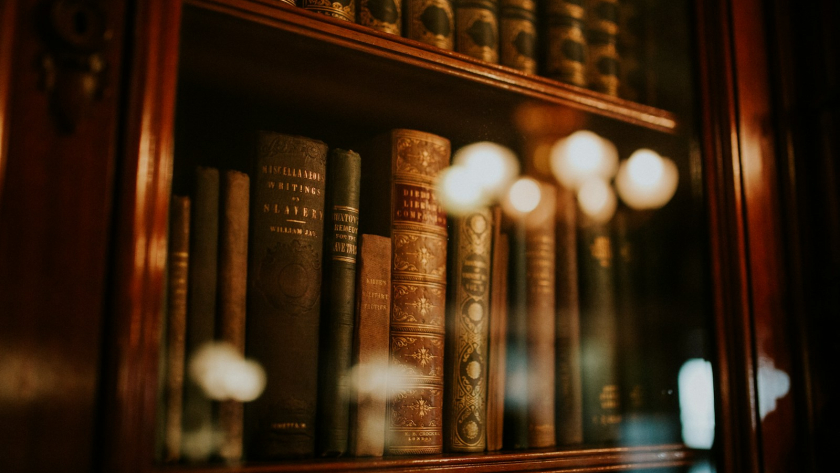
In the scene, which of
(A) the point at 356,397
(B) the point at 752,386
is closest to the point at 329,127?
(A) the point at 356,397

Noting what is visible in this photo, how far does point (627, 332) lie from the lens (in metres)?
0.87

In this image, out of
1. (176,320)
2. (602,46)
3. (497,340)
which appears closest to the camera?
(176,320)

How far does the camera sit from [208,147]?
61 centimetres

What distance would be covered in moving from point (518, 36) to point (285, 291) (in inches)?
17.1

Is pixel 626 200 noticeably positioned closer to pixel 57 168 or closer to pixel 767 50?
pixel 767 50

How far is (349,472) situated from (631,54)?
2.17 feet

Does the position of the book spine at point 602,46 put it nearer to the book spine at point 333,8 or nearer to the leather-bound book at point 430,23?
the leather-bound book at point 430,23

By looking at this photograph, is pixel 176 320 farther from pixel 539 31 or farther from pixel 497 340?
pixel 539 31

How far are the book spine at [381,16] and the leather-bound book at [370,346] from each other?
23 centimetres

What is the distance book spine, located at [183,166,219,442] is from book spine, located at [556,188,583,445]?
43 centimetres

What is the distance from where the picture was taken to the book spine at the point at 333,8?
68 centimetres

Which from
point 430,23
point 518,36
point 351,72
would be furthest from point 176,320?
point 518,36

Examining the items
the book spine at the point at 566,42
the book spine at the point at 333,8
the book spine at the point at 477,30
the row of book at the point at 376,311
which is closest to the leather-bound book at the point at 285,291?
the row of book at the point at 376,311

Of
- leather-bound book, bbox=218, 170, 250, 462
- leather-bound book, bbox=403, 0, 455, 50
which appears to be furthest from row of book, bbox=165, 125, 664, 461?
leather-bound book, bbox=403, 0, 455, 50
